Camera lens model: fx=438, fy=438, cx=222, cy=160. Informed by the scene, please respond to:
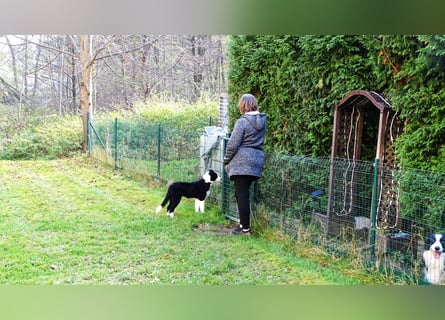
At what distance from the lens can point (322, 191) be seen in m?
3.37

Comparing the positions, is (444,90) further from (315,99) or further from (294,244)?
(294,244)

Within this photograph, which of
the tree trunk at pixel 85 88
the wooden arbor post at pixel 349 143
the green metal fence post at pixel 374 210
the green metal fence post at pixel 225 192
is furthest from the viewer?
the tree trunk at pixel 85 88

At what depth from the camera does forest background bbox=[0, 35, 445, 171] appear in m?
2.73

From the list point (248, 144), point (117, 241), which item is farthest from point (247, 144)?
point (117, 241)

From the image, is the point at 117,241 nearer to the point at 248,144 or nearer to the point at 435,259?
the point at 248,144

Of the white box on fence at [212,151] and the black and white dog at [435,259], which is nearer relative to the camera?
the black and white dog at [435,259]

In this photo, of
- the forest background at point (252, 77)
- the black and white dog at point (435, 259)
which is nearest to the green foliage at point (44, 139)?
the forest background at point (252, 77)

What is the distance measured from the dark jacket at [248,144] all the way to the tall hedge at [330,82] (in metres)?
0.53

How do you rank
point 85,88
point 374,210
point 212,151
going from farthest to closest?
point 85,88 → point 212,151 → point 374,210

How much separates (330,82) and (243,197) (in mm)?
1125

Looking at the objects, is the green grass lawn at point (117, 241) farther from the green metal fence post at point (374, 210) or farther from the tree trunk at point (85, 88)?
the tree trunk at point (85, 88)

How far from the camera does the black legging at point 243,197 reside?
334 centimetres
